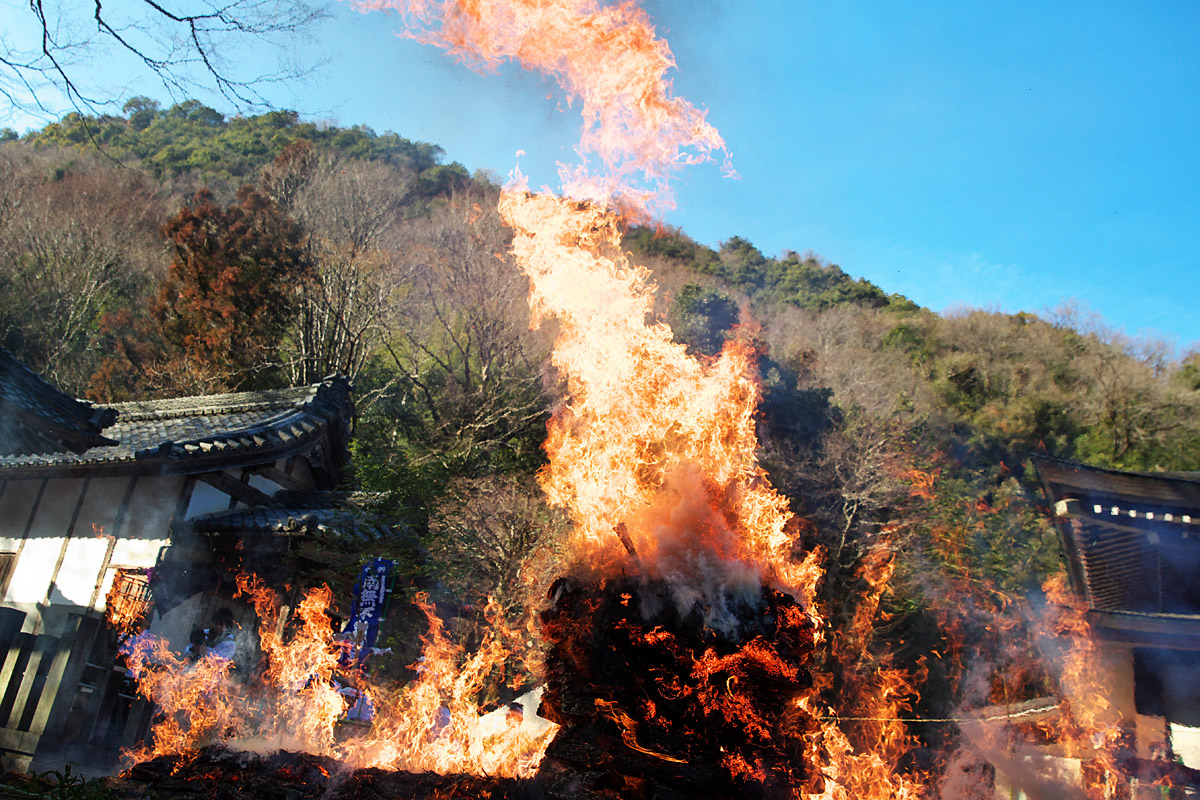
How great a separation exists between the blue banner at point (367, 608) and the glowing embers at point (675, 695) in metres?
6.97

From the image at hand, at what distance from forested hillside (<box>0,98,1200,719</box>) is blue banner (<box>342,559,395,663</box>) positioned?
1.24 m

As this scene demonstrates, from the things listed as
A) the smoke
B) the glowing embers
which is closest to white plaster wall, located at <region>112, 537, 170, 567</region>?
the glowing embers

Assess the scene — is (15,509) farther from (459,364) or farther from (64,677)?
(459,364)

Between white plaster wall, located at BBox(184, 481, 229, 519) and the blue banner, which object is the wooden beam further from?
the blue banner

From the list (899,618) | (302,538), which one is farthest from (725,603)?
(899,618)

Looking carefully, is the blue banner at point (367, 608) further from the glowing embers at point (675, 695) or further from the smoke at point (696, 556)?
the smoke at point (696, 556)

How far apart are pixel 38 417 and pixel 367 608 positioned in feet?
19.7

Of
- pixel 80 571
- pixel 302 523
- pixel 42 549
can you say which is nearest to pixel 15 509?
pixel 42 549

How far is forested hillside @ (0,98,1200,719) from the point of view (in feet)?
58.2

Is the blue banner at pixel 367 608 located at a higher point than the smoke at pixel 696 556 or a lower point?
lower

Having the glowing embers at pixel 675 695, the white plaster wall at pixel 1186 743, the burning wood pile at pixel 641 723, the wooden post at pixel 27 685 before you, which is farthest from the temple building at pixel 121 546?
the white plaster wall at pixel 1186 743

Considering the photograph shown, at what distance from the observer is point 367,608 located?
11922 millimetres

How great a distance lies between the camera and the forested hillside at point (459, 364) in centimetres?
1775

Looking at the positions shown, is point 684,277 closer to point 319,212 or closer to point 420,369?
point 420,369
